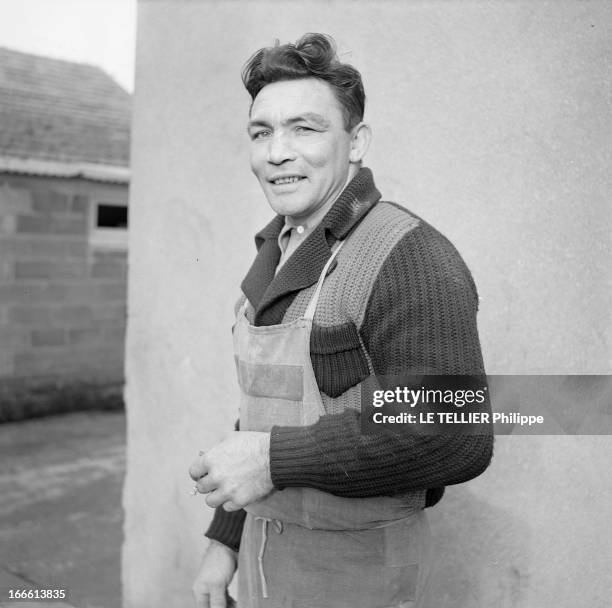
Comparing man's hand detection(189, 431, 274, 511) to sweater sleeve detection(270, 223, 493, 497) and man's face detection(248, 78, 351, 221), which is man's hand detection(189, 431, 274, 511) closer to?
sweater sleeve detection(270, 223, 493, 497)

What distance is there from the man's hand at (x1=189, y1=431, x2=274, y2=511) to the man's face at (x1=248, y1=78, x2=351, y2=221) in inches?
17.5

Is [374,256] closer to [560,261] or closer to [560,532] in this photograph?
[560,261]

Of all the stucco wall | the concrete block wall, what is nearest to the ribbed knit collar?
the stucco wall

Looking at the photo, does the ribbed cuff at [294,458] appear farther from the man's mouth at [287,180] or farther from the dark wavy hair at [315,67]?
the dark wavy hair at [315,67]

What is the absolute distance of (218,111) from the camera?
2934 mm

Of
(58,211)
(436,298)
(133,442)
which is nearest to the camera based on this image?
(436,298)

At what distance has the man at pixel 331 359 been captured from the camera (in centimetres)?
137

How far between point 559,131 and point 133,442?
204cm

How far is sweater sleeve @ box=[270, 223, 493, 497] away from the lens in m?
1.35

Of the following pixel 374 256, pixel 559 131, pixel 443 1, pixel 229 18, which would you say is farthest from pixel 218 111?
pixel 374 256

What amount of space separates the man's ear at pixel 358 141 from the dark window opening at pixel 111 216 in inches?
325

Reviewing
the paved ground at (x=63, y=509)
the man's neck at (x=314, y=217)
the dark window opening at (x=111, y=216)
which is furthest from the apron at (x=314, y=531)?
the dark window opening at (x=111, y=216)

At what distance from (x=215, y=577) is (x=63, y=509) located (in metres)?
4.27

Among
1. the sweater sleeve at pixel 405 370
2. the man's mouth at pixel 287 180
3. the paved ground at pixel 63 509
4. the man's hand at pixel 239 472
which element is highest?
the man's mouth at pixel 287 180
